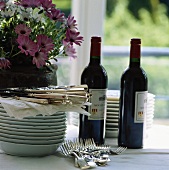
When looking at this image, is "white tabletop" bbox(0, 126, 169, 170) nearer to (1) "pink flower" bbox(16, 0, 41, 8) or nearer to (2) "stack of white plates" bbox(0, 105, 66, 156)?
(2) "stack of white plates" bbox(0, 105, 66, 156)

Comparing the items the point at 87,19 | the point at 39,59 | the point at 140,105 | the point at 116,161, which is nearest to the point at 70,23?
the point at 39,59

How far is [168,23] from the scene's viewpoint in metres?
2.72

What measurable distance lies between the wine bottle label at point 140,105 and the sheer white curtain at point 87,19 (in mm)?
1166

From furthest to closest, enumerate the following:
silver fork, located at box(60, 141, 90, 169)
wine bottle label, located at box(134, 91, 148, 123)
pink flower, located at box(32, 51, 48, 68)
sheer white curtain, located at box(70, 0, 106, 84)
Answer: sheer white curtain, located at box(70, 0, 106, 84), wine bottle label, located at box(134, 91, 148, 123), pink flower, located at box(32, 51, 48, 68), silver fork, located at box(60, 141, 90, 169)

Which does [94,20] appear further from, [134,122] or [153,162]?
[153,162]

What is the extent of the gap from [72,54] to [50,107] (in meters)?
0.28

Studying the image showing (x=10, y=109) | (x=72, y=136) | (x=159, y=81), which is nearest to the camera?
(x=10, y=109)

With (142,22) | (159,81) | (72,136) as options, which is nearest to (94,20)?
(142,22)

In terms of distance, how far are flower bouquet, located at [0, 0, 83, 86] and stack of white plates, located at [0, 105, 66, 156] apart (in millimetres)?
153

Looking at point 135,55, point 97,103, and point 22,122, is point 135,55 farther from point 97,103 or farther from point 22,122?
point 22,122

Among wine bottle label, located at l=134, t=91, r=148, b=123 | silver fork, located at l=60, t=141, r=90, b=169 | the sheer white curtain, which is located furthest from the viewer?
the sheer white curtain

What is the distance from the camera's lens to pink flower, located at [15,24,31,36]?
1.33 m

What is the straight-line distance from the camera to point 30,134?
1.30 metres

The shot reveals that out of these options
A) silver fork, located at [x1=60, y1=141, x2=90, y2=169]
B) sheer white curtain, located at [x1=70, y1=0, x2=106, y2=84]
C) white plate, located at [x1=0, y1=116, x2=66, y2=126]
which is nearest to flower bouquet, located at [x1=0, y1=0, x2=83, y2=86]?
white plate, located at [x1=0, y1=116, x2=66, y2=126]
